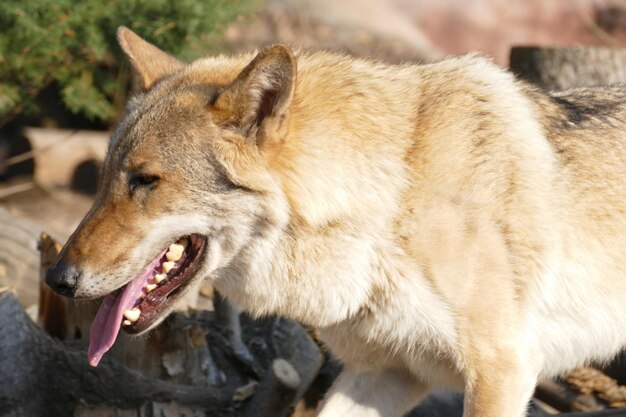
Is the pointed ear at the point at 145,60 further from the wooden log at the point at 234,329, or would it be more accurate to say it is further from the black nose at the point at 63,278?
the wooden log at the point at 234,329

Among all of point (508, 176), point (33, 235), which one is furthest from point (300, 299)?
point (33, 235)

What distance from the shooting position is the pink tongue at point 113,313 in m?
3.99

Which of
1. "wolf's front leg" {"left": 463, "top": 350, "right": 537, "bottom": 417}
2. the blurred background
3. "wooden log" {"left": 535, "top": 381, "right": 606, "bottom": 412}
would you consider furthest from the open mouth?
"wooden log" {"left": 535, "top": 381, "right": 606, "bottom": 412}

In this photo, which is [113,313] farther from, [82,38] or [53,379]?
[82,38]

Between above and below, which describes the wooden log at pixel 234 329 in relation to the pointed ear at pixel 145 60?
below

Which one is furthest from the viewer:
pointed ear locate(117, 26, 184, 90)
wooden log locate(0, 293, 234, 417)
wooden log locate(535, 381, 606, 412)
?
wooden log locate(535, 381, 606, 412)

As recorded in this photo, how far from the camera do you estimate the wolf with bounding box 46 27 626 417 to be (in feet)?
12.7

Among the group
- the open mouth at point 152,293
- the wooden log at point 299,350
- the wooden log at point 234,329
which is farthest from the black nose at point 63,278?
the wooden log at point 299,350

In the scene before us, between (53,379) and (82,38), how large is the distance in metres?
4.52

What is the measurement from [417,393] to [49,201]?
19.4 ft

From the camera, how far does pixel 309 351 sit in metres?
5.56

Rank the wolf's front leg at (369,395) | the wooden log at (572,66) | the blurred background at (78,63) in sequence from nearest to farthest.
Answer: the wolf's front leg at (369,395)
the wooden log at (572,66)
the blurred background at (78,63)

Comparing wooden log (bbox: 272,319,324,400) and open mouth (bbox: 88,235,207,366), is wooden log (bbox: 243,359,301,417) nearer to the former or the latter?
wooden log (bbox: 272,319,324,400)

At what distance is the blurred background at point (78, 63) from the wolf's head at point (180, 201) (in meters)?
2.28
